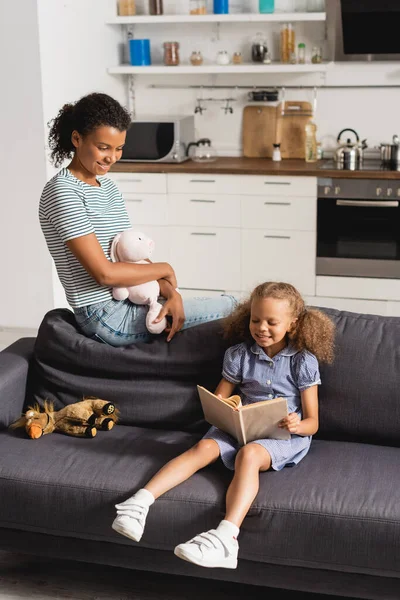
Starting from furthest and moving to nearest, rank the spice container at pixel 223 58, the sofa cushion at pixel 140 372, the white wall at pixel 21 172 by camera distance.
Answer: the spice container at pixel 223 58
the white wall at pixel 21 172
the sofa cushion at pixel 140 372

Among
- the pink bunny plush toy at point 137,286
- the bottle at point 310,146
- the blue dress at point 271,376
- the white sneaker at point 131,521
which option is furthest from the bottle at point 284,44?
the white sneaker at point 131,521

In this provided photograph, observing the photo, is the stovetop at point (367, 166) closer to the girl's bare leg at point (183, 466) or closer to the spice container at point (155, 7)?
the spice container at point (155, 7)

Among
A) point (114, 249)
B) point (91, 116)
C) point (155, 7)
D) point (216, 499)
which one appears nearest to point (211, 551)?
point (216, 499)

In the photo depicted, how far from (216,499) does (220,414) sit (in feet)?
0.89

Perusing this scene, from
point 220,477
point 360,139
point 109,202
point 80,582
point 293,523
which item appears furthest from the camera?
point 360,139

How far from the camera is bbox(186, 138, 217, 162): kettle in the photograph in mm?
5355

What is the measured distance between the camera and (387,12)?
4.87 metres

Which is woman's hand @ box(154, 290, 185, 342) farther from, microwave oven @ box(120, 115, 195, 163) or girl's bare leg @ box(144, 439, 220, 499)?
microwave oven @ box(120, 115, 195, 163)

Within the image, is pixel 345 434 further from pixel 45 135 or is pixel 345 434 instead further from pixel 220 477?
pixel 45 135

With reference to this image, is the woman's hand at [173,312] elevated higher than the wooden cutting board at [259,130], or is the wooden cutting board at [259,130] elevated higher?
the wooden cutting board at [259,130]

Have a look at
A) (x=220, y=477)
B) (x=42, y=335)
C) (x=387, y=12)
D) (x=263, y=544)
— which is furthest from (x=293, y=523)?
(x=387, y=12)

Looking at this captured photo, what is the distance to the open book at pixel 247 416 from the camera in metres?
2.36

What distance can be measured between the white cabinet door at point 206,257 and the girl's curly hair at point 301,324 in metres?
2.46

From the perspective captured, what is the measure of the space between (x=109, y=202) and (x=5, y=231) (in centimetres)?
204
